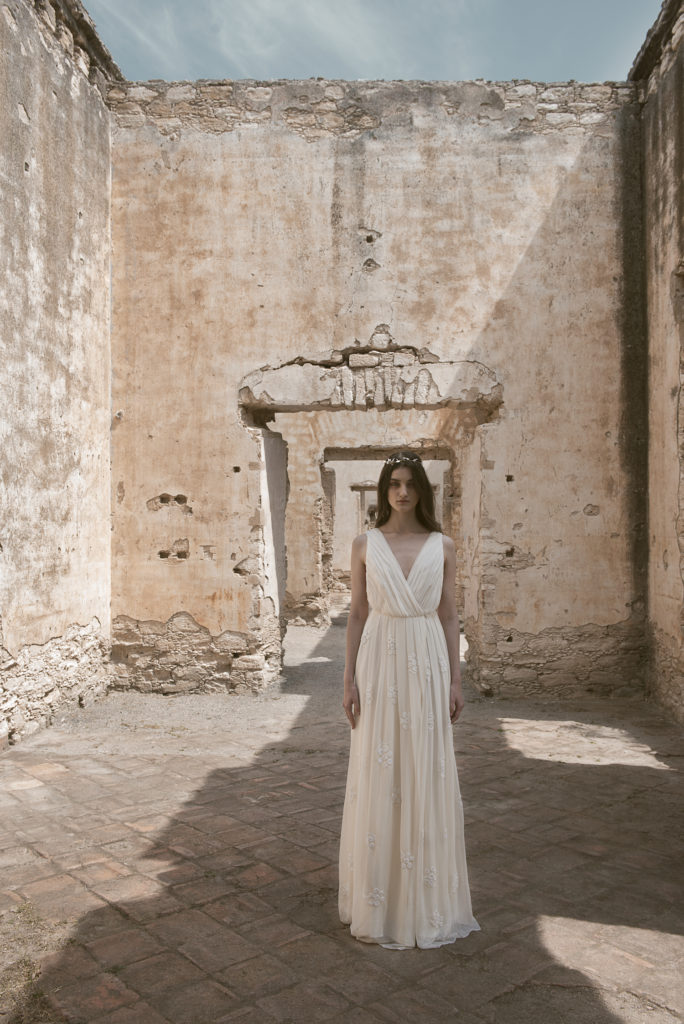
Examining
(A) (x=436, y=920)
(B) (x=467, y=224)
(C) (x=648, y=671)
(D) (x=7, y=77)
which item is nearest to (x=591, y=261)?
(B) (x=467, y=224)

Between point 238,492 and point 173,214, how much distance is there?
2775 mm

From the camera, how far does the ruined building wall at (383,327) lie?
7660 millimetres

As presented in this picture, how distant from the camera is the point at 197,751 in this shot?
598cm

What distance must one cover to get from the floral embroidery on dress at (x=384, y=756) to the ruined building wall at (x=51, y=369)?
3.63 metres

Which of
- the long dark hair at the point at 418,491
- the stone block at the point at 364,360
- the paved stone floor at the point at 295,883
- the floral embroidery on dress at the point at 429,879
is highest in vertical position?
the stone block at the point at 364,360

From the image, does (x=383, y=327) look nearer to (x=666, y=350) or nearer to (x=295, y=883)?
(x=666, y=350)

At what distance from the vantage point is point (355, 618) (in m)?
3.46

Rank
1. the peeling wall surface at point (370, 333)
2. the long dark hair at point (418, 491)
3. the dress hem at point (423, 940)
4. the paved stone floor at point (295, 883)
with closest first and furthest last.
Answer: the paved stone floor at point (295, 883) < the dress hem at point (423, 940) < the long dark hair at point (418, 491) < the peeling wall surface at point (370, 333)

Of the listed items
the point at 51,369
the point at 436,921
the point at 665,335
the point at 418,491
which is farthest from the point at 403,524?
the point at 665,335

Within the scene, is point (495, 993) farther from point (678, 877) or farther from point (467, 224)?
point (467, 224)

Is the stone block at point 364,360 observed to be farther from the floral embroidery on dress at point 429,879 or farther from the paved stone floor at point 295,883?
the floral embroidery on dress at point 429,879

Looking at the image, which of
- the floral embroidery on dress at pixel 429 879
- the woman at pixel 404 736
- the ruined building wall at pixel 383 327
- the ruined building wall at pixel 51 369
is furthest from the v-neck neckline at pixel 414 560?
the ruined building wall at pixel 383 327

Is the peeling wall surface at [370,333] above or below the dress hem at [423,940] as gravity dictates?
above

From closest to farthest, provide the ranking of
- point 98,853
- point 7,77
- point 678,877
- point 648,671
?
point 678,877, point 98,853, point 7,77, point 648,671
